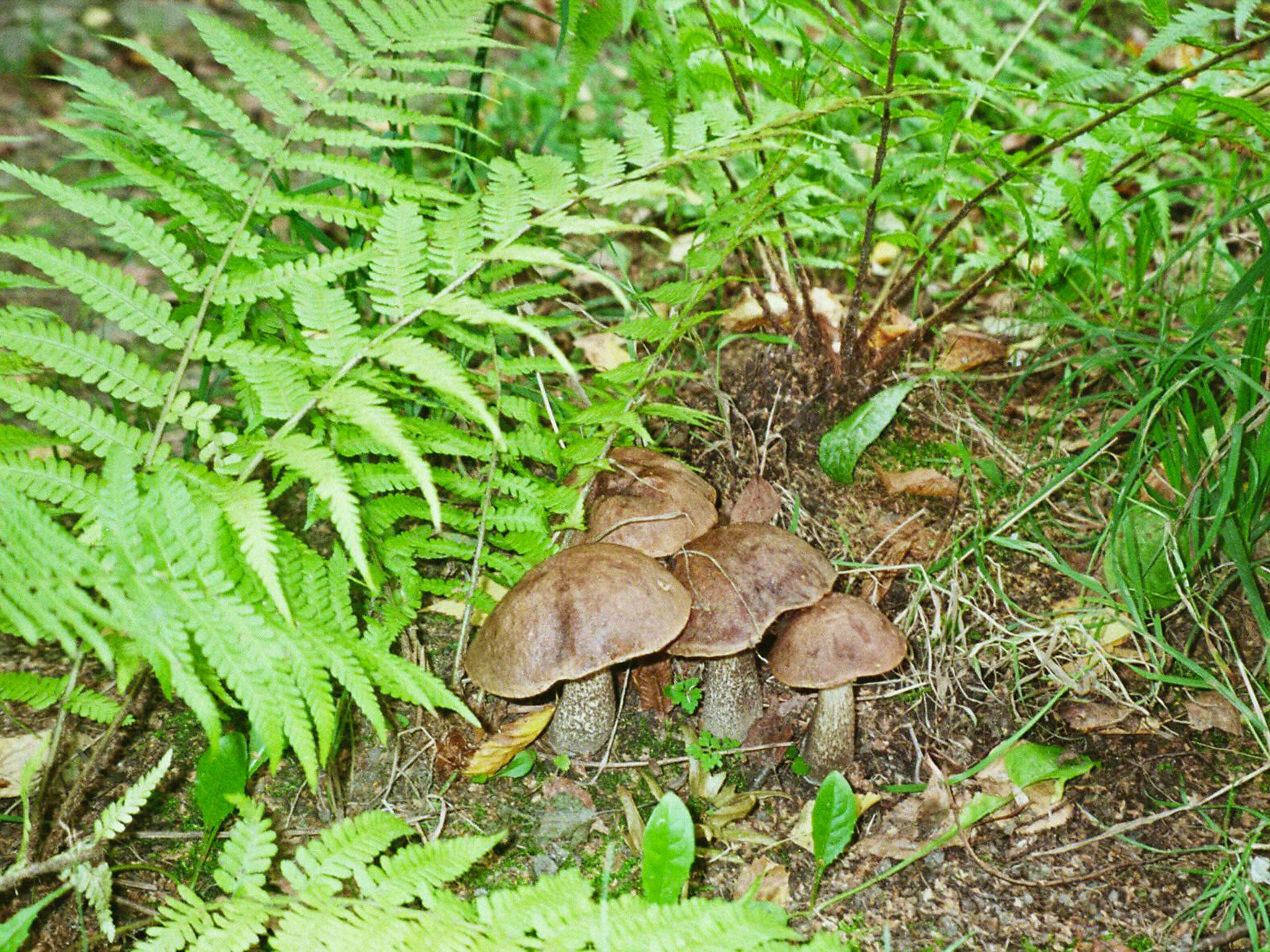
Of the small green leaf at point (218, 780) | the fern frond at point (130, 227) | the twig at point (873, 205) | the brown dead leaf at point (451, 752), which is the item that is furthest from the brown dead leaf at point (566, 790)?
the twig at point (873, 205)

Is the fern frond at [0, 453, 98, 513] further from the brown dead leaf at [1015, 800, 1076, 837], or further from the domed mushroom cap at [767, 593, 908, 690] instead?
the brown dead leaf at [1015, 800, 1076, 837]

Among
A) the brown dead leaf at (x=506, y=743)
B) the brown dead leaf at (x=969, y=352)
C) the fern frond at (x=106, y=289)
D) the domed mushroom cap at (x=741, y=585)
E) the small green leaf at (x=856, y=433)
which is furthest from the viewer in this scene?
the brown dead leaf at (x=969, y=352)

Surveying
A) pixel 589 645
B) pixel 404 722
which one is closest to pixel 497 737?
pixel 404 722

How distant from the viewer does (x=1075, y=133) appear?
2898 mm

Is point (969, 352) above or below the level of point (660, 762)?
above

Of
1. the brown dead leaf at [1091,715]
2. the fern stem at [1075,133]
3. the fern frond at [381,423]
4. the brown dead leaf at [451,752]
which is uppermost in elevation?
the fern stem at [1075,133]

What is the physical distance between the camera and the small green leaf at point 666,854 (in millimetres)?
2260

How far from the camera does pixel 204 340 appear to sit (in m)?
2.29

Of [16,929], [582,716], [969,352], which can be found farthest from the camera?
[969,352]

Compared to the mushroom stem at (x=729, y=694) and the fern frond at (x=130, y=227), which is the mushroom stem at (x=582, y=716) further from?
the fern frond at (x=130, y=227)

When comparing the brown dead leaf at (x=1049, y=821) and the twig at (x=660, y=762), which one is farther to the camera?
the twig at (x=660, y=762)

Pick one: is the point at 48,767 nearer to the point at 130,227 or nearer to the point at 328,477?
the point at 328,477

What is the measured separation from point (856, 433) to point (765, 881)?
1663 millimetres

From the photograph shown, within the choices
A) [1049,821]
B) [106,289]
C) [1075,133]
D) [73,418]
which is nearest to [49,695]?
[73,418]
